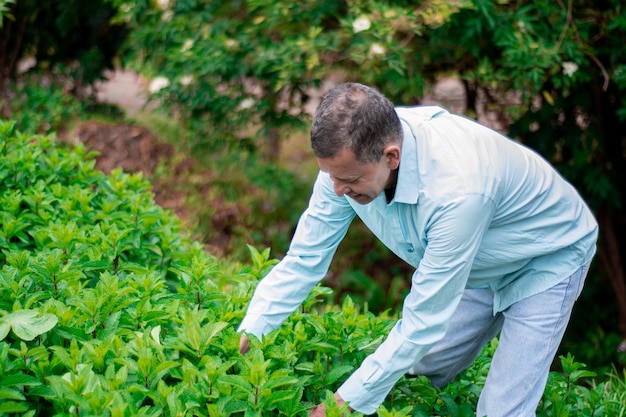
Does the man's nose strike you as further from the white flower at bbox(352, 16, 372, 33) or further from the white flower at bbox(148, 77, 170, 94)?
the white flower at bbox(148, 77, 170, 94)

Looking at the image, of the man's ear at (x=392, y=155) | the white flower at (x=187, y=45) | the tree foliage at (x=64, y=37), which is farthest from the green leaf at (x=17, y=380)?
the tree foliage at (x=64, y=37)

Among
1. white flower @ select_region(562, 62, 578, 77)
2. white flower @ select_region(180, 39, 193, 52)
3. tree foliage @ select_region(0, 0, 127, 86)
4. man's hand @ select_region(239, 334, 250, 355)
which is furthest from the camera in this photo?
tree foliage @ select_region(0, 0, 127, 86)

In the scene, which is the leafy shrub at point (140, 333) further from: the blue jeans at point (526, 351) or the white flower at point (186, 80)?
the white flower at point (186, 80)

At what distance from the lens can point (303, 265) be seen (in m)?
2.83

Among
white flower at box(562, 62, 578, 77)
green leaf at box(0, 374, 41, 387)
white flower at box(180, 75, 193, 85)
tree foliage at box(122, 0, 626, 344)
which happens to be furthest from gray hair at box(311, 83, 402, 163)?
white flower at box(180, 75, 193, 85)

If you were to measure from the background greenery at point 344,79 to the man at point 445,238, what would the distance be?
2.31 meters

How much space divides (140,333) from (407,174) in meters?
0.99

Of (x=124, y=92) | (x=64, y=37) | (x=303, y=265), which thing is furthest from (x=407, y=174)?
(x=124, y=92)

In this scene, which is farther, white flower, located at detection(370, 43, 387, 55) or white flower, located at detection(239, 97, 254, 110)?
white flower, located at detection(239, 97, 254, 110)

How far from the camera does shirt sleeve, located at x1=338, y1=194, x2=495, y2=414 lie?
92.3 inches

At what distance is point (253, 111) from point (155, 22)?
1.14 meters

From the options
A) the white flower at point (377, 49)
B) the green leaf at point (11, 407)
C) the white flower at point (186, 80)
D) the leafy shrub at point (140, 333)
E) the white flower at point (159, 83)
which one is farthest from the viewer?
the white flower at point (159, 83)

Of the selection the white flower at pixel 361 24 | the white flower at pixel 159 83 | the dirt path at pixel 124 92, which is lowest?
the dirt path at pixel 124 92

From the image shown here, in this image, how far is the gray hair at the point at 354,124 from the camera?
89.3 inches
